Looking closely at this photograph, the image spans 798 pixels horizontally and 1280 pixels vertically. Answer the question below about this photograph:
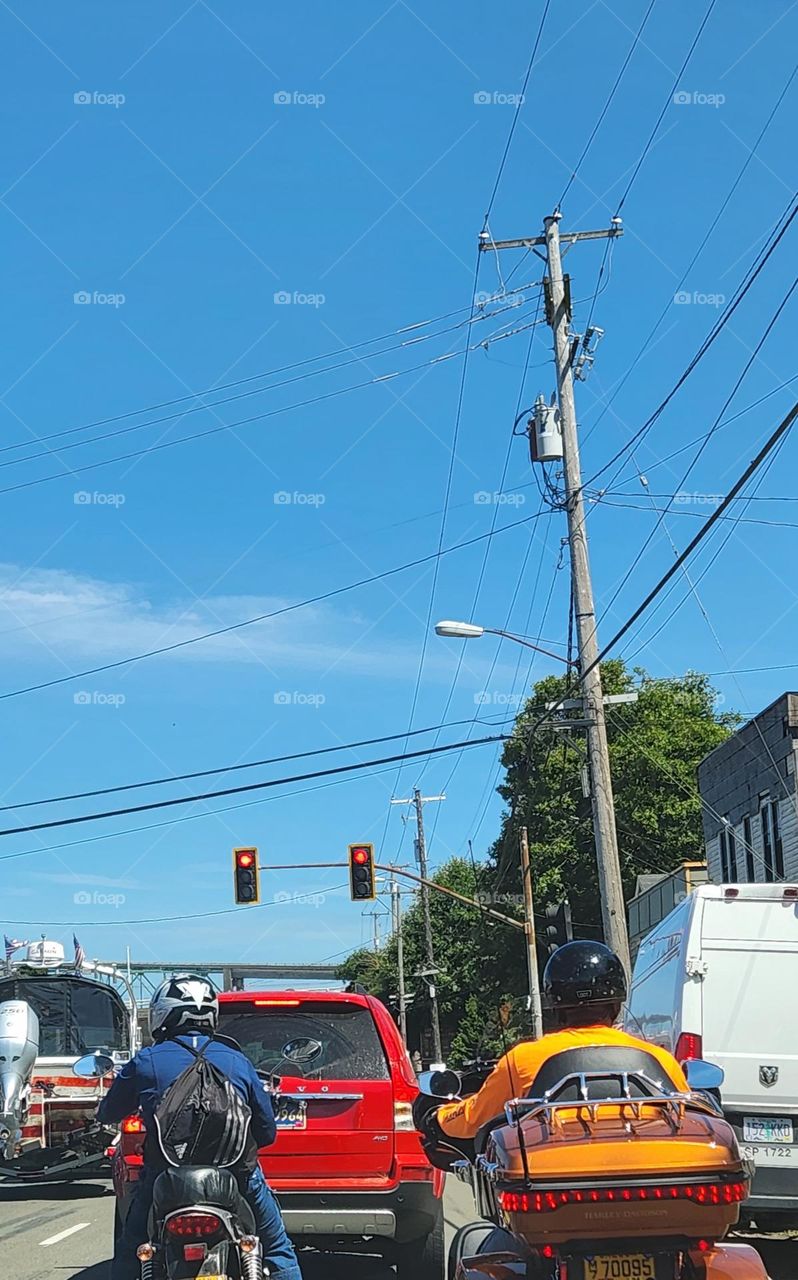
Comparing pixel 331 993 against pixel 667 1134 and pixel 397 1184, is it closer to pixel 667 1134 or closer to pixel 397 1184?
pixel 397 1184

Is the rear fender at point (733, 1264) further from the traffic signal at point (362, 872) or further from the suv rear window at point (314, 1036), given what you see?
the traffic signal at point (362, 872)

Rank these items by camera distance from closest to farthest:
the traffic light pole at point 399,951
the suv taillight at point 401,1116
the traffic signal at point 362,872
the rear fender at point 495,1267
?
the rear fender at point 495,1267
the suv taillight at point 401,1116
the traffic signal at point 362,872
the traffic light pole at point 399,951

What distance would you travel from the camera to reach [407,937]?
81688mm

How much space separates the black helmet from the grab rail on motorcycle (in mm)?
435

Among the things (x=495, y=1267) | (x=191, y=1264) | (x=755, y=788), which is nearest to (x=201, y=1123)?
(x=191, y=1264)

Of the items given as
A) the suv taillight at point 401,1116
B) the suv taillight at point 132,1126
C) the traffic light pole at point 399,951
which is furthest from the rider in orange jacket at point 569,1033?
the traffic light pole at point 399,951

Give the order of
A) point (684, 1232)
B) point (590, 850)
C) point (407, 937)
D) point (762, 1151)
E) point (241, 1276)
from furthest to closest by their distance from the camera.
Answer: point (407, 937) → point (590, 850) → point (762, 1151) → point (241, 1276) → point (684, 1232)

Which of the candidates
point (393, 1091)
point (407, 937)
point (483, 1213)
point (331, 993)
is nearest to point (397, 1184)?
point (393, 1091)

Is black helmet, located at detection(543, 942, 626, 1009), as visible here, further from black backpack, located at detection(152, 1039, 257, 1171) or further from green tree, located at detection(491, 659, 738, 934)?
green tree, located at detection(491, 659, 738, 934)

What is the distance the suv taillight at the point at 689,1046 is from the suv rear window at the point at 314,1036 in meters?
2.17

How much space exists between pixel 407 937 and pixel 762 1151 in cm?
7308

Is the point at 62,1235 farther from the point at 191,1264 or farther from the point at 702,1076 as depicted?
the point at 702,1076

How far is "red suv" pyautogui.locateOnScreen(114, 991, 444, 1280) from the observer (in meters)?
8.75

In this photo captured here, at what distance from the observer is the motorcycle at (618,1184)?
391 cm
